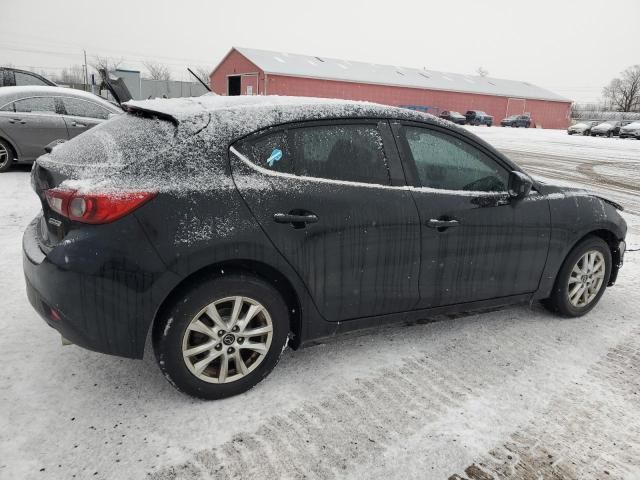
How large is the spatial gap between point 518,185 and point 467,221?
1.72 ft

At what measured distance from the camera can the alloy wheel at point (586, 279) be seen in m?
3.98

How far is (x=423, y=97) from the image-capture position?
4638 centimetres

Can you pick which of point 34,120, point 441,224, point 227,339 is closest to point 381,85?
point 34,120

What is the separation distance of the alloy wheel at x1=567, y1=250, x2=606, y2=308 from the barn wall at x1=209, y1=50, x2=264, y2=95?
35.3 metres

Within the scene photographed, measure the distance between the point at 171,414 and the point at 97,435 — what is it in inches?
14.0

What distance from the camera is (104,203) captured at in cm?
234

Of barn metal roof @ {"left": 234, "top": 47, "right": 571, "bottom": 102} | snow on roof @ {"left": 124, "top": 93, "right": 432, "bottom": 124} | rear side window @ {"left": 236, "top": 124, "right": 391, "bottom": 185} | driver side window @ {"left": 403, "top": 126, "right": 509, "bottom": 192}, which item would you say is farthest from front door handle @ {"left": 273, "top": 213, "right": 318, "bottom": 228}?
barn metal roof @ {"left": 234, "top": 47, "right": 571, "bottom": 102}

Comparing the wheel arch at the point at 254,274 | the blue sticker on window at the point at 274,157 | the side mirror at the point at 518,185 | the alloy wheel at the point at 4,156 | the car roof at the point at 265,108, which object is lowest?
the alloy wheel at the point at 4,156

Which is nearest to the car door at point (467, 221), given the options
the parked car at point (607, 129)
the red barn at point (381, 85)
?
the red barn at point (381, 85)

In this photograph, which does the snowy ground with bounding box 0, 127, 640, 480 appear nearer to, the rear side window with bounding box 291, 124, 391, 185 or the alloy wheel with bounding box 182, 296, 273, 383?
the alloy wheel with bounding box 182, 296, 273, 383

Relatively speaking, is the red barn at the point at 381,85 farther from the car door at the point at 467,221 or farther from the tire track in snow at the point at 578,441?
the tire track in snow at the point at 578,441

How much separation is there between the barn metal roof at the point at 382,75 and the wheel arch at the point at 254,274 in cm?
3674

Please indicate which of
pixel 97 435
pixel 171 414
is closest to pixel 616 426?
pixel 171 414

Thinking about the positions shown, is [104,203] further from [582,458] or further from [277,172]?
[582,458]
